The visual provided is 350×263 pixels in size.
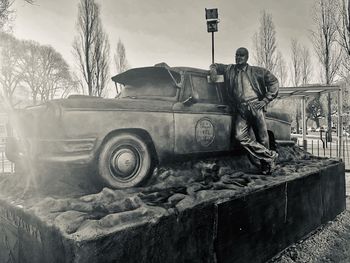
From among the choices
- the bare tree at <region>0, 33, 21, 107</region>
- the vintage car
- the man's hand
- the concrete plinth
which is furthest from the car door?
the bare tree at <region>0, 33, 21, 107</region>

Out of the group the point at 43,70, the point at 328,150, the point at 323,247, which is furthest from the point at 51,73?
the point at 323,247

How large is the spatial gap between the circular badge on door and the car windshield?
47 cm

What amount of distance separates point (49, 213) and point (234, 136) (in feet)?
7.35

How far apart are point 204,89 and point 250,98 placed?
0.58 m

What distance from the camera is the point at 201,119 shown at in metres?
3.08

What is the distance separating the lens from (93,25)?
1784cm

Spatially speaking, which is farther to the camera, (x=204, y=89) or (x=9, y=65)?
(x=9, y=65)

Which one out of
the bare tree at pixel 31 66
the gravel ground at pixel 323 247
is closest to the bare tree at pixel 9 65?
the bare tree at pixel 31 66

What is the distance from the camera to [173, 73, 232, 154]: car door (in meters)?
2.94

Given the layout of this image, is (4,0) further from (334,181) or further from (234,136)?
(334,181)

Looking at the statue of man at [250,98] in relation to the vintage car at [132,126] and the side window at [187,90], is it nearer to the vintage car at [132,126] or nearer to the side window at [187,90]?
the vintage car at [132,126]

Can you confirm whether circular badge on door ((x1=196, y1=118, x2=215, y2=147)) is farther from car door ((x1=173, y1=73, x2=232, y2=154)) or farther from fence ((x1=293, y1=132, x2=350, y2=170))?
fence ((x1=293, y1=132, x2=350, y2=170))

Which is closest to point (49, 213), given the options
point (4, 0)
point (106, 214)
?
point (106, 214)

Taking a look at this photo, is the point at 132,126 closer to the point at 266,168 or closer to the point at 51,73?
the point at 266,168
